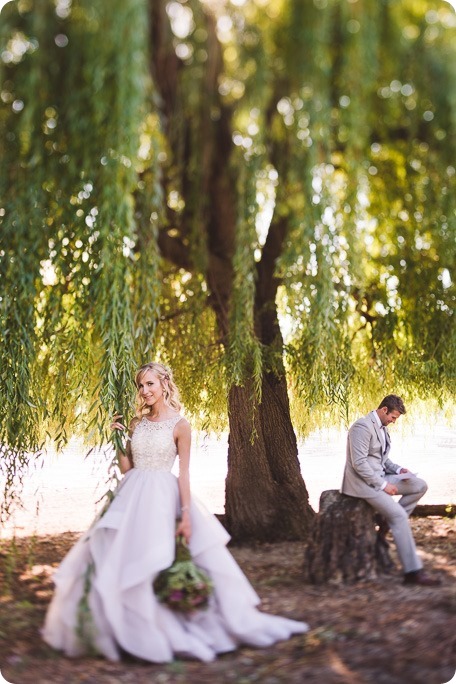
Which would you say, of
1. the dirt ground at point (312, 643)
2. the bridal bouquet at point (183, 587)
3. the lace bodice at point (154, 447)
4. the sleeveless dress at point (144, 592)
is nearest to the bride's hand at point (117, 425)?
the lace bodice at point (154, 447)

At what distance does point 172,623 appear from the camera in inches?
139

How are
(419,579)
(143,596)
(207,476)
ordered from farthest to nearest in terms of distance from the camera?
(207,476), (419,579), (143,596)

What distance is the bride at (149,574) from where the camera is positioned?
3.45 m

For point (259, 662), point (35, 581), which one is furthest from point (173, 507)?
point (35, 581)

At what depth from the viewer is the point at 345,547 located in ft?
17.1

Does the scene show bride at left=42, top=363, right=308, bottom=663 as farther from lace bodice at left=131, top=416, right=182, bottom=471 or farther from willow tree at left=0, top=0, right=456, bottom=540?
willow tree at left=0, top=0, right=456, bottom=540

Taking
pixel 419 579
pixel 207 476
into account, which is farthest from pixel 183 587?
pixel 207 476

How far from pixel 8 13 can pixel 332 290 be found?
2.27 meters

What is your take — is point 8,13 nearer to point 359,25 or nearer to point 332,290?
point 359,25

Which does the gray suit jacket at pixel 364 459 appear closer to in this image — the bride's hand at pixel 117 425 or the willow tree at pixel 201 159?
the willow tree at pixel 201 159

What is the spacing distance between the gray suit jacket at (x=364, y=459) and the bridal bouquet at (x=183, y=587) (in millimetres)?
1935

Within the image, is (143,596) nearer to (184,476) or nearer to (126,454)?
(184,476)

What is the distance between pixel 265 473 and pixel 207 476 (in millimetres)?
7816

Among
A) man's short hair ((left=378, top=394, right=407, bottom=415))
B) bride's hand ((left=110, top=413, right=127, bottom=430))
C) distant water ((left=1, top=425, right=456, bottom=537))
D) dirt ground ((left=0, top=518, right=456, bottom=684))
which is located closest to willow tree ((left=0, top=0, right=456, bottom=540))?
bride's hand ((left=110, top=413, right=127, bottom=430))
